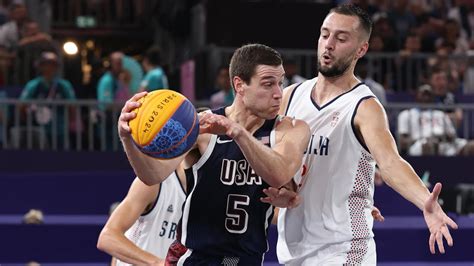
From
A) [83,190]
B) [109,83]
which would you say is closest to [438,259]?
[83,190]

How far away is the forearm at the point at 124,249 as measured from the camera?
Result: 5824mm

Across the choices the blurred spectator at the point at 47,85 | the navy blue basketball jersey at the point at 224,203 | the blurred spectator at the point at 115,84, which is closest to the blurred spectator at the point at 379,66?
the blurred spectator at the point at 115,84

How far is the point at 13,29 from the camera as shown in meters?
13.9

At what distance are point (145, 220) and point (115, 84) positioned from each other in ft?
22.2

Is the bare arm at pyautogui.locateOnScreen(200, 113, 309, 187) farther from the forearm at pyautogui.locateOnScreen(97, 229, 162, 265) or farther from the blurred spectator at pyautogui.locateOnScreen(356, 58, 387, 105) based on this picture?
the blurred spectator at pyautogui.locateOnScreen(356, 58, 387, 105)

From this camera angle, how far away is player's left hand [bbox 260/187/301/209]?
542 cm

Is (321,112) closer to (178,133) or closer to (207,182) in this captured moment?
(207,182)

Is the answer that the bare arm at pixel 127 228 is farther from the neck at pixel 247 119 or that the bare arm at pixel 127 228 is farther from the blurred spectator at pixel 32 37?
the blurred spectator at pixel 32 37

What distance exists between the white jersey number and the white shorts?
0.69 m

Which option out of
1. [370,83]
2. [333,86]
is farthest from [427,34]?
[333,86]

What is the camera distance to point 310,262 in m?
6.01

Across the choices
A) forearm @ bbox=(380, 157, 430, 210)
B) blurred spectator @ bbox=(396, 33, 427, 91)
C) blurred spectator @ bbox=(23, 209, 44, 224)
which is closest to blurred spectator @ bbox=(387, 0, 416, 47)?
blurred spectator @ bbox=(396, 33, 427, 91)

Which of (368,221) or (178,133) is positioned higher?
(178,133)

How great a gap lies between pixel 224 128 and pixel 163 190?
4.72ft
